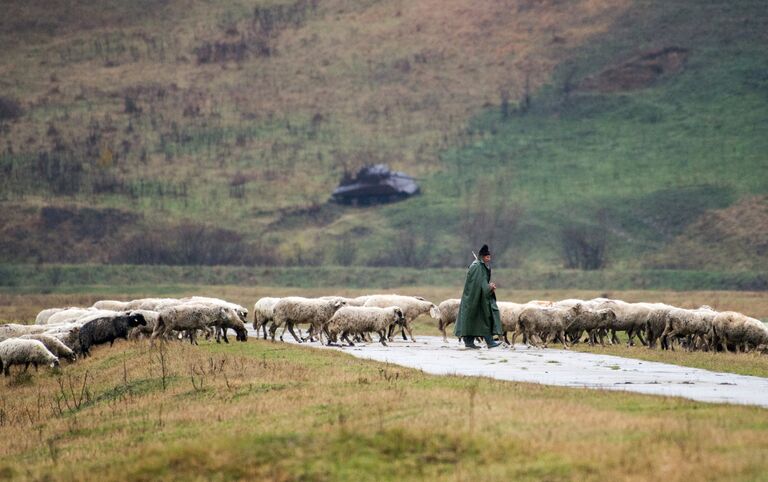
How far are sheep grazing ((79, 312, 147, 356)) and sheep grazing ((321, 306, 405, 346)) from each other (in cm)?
543

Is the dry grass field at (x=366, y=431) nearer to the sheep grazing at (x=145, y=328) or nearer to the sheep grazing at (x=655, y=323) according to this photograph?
the sheep grazing at (x=655, y=323)

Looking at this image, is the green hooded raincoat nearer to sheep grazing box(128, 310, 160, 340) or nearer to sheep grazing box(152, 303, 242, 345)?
sheep grazing box(152, 303, 242, 345)

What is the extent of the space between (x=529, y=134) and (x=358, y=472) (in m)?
111

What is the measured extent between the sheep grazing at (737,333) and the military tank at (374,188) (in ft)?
264

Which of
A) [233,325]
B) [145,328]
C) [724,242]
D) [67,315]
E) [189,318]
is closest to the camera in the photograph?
[189,318]

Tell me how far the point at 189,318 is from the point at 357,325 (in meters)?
4.34

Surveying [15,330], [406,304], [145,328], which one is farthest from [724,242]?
[15,330]

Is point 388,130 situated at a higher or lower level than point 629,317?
higher

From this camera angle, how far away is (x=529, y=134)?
124m

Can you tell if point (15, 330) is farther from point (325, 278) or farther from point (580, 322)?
point (325, 278)

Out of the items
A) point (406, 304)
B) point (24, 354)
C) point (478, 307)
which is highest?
point (406, 304)

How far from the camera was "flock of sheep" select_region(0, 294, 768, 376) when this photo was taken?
32.0 m

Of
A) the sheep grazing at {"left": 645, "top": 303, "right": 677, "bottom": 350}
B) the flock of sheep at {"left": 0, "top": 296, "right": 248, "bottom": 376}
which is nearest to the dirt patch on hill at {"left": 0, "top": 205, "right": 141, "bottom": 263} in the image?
the flock of sheep at {"left": 0, "top": 296, "right": 248, "bottom": 376}

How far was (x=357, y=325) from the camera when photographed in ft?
112
